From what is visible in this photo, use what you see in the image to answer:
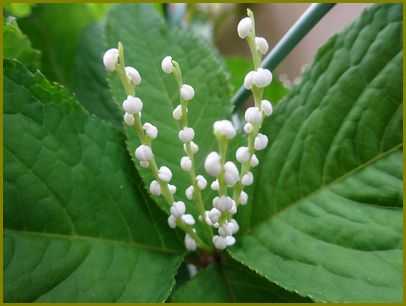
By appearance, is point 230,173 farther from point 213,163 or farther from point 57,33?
point 57,33

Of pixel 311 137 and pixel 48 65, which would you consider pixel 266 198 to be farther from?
pixel 48 65

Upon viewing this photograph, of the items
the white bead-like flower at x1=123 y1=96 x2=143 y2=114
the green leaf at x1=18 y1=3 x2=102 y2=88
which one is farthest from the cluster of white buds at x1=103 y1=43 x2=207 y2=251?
the green leaf at x1=18 y1=3 x2=102 y2=88

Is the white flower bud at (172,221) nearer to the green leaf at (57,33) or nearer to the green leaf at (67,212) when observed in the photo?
the green leaf at (67,212)

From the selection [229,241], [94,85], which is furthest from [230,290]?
[94,85]

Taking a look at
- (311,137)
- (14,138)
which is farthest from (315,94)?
(14,138)

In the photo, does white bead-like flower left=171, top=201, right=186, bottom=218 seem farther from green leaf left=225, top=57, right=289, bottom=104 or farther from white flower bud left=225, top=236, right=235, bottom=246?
green leaf left=225, top=57, right=289, bottom=104

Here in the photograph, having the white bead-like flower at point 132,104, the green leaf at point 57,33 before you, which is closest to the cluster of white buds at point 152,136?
the white bead-like flower at point 132,104
